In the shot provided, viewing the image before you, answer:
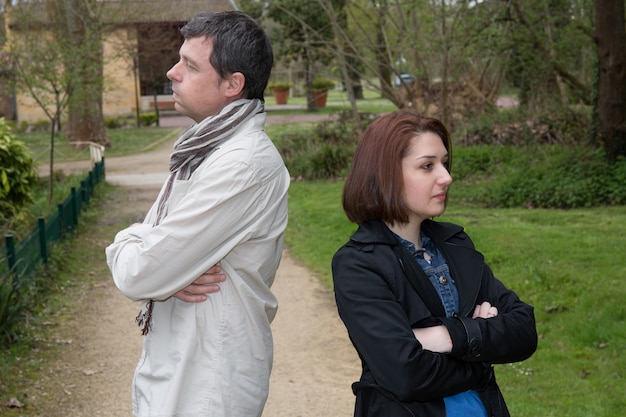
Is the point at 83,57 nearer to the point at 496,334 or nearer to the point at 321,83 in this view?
the point at 496,334

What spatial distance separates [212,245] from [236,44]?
0.64 metres

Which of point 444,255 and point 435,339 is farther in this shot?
point 444,255

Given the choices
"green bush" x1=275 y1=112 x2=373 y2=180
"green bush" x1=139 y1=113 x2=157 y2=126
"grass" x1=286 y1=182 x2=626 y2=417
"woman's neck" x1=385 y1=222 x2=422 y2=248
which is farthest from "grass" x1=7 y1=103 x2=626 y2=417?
"green bush" x1=139 y1=113 x2=157 y2=126

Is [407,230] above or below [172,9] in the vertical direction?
below

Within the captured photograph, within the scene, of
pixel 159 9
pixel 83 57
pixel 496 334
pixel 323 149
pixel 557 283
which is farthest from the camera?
pixel 159 9

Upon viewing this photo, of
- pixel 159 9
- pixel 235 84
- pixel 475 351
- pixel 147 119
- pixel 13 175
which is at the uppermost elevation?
pixel 159 9

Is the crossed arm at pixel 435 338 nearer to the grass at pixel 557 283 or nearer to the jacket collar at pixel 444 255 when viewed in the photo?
the jacket collar at pixel 444 255

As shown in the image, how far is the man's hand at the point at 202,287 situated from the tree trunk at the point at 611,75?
12871 mm

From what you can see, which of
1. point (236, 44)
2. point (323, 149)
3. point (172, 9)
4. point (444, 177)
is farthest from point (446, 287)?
point (172, 9)

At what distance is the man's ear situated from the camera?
111 inches

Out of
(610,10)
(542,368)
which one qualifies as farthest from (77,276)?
(610,10)

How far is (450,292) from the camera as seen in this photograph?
2730 millimetres

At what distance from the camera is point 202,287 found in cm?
270

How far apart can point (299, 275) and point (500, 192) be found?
556 cm
